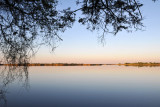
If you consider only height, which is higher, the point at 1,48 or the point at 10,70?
the point at 1,48

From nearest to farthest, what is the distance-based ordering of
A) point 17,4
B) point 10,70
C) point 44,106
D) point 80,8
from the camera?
point 10,70 → point 17,4 → point 80,8 → point 44,106

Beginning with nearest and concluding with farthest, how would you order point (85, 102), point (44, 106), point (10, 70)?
point (10, 70) < point (44, 106) < point (85, 102)

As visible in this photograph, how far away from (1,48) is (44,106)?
16.5ft

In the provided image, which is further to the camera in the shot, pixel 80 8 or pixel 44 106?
pixel 44 106

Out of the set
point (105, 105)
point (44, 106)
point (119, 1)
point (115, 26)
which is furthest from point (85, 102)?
point (119, 1)

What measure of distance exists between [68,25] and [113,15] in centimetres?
102

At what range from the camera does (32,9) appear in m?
2.60

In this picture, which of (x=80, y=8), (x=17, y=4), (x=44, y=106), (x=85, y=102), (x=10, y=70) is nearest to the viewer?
(x=10, y=70)

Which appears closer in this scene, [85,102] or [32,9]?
[32,9]

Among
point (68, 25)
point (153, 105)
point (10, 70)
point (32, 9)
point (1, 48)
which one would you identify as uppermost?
point (32, 9)

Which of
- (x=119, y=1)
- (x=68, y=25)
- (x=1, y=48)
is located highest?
(x=119, y=1)

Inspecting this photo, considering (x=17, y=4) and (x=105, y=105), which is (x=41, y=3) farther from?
(x=105, y=105)

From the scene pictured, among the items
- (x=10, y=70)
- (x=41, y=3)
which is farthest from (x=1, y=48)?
(x=41, y=3)

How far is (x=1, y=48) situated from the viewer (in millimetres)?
2258
